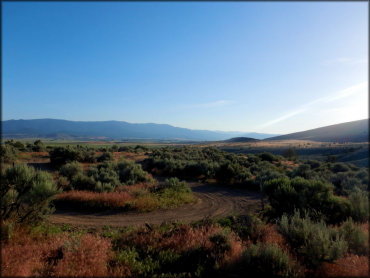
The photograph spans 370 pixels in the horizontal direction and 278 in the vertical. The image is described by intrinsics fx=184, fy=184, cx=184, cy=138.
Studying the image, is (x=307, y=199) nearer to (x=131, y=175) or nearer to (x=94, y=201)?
(x=94, y=201)

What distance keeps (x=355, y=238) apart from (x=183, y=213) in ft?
21.0

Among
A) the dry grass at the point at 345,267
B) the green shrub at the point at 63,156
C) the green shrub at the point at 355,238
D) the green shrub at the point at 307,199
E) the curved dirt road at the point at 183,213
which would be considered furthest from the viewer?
the green shrub at the point at 63,156

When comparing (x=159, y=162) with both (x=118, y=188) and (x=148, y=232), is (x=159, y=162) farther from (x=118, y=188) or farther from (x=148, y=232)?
(x=148, y=232)

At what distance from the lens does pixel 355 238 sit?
3365mm

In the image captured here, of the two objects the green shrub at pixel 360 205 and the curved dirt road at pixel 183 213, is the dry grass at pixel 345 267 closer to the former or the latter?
the green shrub at pixel 360 205

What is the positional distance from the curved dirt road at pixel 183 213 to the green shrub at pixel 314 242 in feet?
14.5

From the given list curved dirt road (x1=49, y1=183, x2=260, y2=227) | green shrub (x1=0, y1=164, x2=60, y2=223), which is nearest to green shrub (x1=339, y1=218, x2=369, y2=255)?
curved dirt road (x1=49, y1=183, x2=260, y2=227)

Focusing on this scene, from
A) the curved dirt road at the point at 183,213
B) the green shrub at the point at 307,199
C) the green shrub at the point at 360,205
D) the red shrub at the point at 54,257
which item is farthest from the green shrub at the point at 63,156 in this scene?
the green shrub at the point at 360,205

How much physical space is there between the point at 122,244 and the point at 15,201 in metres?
3.13

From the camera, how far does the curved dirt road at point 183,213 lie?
24.2 feet

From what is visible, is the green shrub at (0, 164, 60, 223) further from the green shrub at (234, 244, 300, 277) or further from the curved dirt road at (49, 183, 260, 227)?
the green shrub at (234, 244, 300, 277)

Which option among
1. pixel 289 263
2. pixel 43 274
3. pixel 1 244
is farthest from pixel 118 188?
pixel 289 263

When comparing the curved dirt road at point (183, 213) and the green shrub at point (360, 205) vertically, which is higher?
the green shrub at point (360, 205)

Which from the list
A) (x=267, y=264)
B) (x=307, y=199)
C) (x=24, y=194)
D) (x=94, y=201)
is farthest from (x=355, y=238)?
(x=94, y=201)
